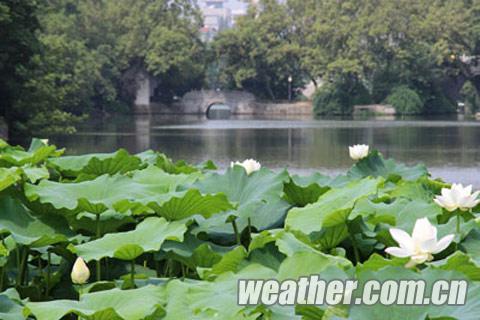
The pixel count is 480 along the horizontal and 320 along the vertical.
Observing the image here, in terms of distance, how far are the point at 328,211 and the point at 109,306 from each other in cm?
66

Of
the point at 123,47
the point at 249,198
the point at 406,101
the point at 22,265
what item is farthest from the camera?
the point at 123,47

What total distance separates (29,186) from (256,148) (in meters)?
23.7

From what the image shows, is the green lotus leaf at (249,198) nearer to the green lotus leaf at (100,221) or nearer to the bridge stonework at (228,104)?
the green lotus leaf at (100,221)

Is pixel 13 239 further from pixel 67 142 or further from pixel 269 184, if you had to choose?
pixel 67 142

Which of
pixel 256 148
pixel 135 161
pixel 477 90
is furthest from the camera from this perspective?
pixel 477 90

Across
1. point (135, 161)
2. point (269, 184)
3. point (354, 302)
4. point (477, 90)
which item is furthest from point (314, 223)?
point (477, 90)

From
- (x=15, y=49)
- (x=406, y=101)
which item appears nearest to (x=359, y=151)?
(x=15, y=49)

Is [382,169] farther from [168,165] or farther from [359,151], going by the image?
[168,165]

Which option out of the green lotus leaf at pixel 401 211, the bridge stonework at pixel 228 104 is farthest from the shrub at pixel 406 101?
the green lotus leaf at pixel 401 211

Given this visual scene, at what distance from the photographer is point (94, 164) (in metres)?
3.17

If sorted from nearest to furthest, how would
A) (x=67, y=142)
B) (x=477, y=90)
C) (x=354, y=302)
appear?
(x=354, y=302), (x=67, y=142), (x=477, y=90)

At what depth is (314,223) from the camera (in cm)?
214

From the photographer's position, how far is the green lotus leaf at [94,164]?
3184mm

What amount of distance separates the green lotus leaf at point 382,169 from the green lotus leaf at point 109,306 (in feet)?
5.17
